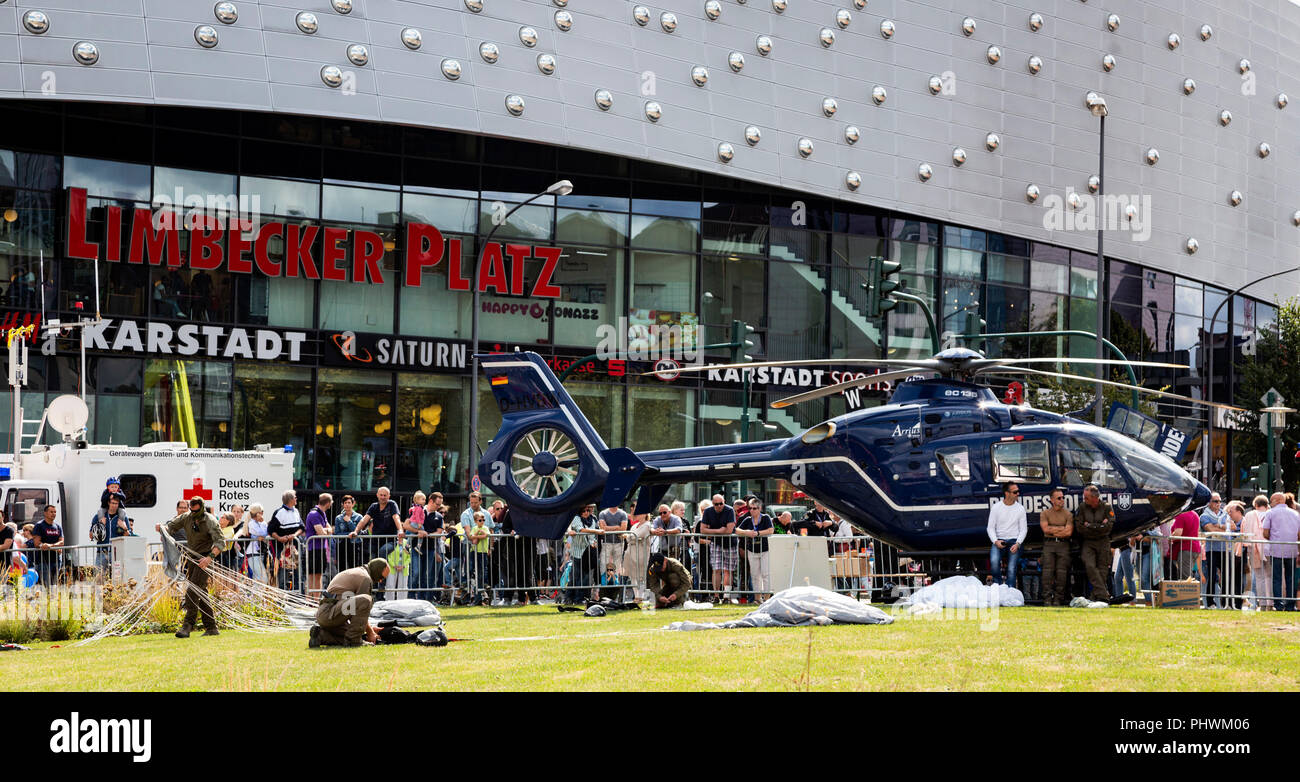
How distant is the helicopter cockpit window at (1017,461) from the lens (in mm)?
19797

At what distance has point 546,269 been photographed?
38062mm

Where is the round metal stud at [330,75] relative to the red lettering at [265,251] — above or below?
above

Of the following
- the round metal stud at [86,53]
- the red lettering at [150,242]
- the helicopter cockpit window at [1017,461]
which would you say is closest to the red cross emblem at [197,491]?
the red lettering at [150,242]

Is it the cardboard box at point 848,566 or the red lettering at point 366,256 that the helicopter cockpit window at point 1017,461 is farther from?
the red lettering at point 366,256

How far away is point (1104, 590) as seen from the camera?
1912 cm

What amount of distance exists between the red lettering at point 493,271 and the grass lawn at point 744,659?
69.8 feet

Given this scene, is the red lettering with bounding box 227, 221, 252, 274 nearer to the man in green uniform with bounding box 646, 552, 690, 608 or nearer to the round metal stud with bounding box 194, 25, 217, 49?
the round metal stud with bounding box 194, 25, 217, 49

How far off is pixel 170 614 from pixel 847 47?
28.8 metres

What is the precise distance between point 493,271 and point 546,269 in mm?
1569

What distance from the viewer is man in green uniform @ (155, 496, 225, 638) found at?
17047mm

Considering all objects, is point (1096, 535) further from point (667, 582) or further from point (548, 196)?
point (548, 196)

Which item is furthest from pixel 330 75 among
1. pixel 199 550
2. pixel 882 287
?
pixel 199 550

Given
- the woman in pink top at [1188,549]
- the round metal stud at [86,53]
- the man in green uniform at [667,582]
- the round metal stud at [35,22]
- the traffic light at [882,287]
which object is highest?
the round metal stud at [35,22]
